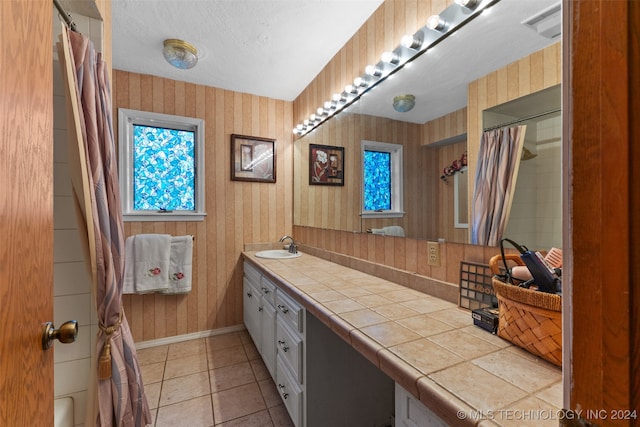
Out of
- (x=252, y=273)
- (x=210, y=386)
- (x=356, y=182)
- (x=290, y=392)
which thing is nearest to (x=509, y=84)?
(x=356, y=182)

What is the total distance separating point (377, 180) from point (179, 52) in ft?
5.75

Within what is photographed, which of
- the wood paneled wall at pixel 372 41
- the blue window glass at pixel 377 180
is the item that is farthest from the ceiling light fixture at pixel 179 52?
the blue window glass at pixel 377 180

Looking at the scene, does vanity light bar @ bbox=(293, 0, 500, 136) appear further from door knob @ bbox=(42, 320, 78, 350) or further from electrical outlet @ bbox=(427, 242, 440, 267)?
door knob @ bbox=(42, 320, 78, 350)

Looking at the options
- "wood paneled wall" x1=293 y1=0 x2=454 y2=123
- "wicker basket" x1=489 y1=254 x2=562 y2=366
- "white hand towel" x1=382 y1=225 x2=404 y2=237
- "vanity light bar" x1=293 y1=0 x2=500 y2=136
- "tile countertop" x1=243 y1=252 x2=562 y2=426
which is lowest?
"tile countertop" x1=243 y1=252 x2=562 y2=426

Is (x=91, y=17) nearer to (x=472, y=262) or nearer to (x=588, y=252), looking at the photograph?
(x=588, y=252)

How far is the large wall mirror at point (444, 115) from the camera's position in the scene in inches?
36.1

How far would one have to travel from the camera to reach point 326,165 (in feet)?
7.82

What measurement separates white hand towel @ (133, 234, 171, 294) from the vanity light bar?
1.86 metres

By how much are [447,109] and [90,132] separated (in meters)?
1.57

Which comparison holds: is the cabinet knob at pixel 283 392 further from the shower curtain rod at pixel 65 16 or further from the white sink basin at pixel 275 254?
the shower curtain rod at pixel 65 16

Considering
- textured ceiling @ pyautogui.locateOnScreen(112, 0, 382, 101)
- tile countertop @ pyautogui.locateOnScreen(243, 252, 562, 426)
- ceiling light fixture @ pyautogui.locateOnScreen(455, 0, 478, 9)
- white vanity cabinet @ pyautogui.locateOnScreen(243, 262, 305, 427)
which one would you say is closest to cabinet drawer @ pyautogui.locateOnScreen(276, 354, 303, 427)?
white vanity cabinet @ pyautogui.locateOnScreen(243, 262, 305, 427)

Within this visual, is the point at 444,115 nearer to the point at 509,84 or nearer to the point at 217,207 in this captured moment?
the point at 509,84

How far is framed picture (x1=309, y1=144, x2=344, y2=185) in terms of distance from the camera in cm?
222

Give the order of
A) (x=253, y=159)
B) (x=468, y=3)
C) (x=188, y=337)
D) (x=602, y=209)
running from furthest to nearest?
(x=253, y=159) → (x=188, y=337) → (x=468, y=3) → (x=602, y=209)
